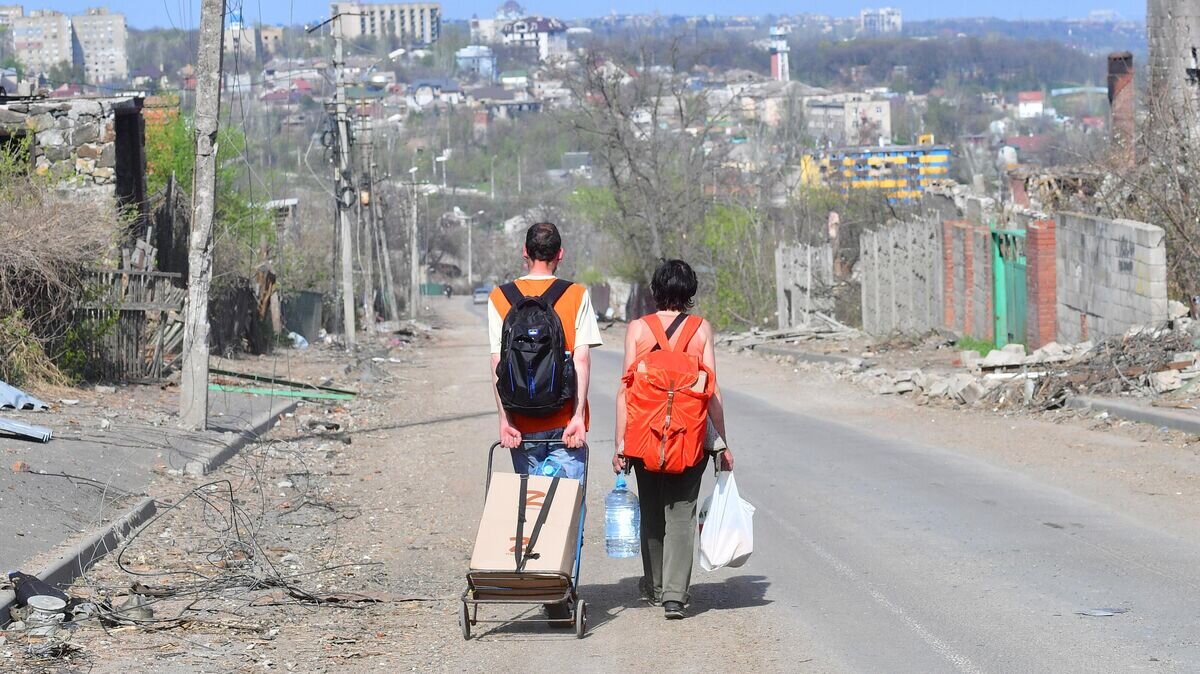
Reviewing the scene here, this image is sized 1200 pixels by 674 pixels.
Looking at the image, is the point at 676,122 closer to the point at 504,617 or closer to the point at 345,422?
the point at 345,422

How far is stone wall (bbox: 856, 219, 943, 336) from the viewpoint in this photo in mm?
28422

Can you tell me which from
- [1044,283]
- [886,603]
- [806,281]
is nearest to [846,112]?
[806,281]

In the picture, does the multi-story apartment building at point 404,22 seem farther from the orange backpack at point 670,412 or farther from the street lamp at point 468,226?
the orange backpack at point 670,412

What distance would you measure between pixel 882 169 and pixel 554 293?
208 feet

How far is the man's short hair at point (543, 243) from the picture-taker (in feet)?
22.9

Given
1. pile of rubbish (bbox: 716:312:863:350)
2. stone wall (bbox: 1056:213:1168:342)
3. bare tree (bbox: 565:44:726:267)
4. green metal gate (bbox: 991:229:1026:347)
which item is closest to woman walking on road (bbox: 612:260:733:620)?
stone wall (bbox: 1056:213:1168:342)

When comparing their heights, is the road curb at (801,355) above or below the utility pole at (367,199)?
below

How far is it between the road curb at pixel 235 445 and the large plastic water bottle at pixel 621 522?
642 centimetres

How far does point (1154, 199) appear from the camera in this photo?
66.8ft

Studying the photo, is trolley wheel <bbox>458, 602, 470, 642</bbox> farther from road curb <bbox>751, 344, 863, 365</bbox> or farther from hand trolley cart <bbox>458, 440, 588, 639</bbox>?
road curb <bbox>751, 344, 863, 365</bbox>

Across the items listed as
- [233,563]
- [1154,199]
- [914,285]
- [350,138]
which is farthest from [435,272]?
[233,563]

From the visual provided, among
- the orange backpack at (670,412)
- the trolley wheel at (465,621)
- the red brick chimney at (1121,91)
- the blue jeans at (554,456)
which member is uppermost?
the red brick chimney at (1121,91)

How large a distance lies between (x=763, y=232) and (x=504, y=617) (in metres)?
44.2

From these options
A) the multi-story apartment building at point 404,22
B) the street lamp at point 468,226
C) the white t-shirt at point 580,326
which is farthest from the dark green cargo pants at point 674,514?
the multi-story apartment building at point 404,22
